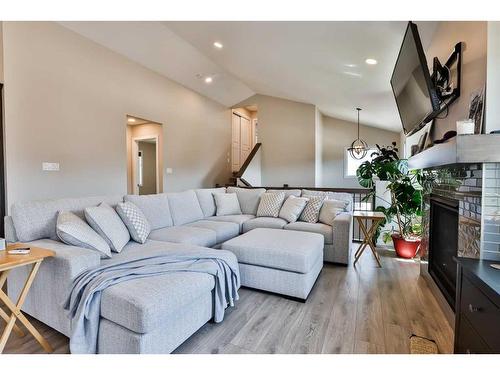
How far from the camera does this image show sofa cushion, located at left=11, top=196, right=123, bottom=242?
2.03m

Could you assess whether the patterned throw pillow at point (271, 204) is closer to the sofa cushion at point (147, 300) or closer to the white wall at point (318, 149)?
the sofa cushion at point (147, 300)

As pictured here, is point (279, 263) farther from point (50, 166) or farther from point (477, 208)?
point (50, 166)

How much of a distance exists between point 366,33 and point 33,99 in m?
4.05

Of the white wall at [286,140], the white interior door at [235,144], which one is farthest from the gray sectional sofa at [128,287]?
the white interior door at [235,144]

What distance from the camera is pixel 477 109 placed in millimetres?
1718

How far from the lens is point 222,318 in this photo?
200cm

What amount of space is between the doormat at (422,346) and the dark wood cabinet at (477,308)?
0.19 metres

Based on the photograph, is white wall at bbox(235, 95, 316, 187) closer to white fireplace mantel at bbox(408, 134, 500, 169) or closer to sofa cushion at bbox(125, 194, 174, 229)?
sofa cushion at bbox(125, 194, 174, 229)

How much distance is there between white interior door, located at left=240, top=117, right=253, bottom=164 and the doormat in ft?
24.2

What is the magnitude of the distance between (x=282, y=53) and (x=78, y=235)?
3.33 metres

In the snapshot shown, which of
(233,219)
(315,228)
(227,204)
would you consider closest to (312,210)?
(315,228)

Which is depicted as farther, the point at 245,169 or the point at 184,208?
the point at 245,169

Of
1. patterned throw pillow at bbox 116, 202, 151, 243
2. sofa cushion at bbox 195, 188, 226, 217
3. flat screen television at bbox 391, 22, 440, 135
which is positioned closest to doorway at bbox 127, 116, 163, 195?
sofa cushion at bbox 195, 188, 226, 217

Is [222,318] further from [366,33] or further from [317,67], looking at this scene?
[317,67]
